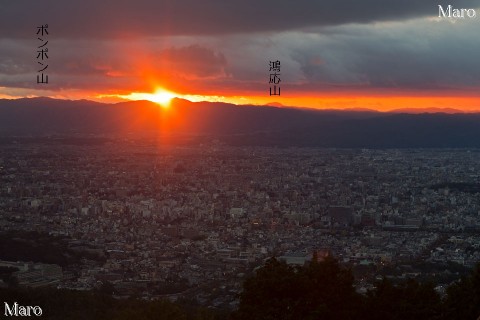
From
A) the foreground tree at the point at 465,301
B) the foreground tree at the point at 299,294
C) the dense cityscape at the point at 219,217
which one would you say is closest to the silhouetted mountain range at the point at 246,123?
the dense cityscape at the point at 219,217

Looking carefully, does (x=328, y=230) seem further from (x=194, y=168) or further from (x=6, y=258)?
(x=194, y=168)

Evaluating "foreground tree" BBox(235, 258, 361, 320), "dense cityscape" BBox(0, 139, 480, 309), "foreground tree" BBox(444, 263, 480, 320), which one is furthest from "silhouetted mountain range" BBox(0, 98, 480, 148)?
"foreground tree" BBox(235, 258, 361, 320)

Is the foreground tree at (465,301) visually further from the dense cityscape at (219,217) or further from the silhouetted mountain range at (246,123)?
the silhouetted mountain range at (246,123)

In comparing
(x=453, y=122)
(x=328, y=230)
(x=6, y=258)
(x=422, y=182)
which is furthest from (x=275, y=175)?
(x=453, y=122)

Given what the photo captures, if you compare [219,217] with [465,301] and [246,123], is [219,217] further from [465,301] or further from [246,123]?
[246,123]

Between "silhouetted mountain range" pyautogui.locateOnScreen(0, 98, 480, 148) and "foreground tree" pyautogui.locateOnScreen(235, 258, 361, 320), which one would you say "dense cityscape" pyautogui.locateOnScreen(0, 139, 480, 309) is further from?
"silhouetted mountain range" pyautogui.locateOnScreen(0, 98, 480, 148)
